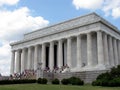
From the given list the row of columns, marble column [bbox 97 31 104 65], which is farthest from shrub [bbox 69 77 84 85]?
the row of columns

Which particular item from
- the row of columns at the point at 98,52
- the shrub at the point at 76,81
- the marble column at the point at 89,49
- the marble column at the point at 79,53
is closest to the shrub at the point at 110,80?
the shrub at the point at 76,81

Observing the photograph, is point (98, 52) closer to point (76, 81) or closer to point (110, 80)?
point (76, 81)

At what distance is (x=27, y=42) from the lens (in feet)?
281

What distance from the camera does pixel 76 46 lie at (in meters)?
72.8

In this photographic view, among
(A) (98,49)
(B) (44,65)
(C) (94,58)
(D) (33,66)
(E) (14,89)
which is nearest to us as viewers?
(E) (14,89)

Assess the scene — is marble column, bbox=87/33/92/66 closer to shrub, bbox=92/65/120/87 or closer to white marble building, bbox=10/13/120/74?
white marble building, bbox=10/13/120/74

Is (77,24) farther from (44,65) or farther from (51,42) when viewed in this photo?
(44,65)

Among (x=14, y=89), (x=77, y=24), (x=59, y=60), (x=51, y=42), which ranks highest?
(x=77, y=24)

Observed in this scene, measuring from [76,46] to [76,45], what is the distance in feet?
1.10

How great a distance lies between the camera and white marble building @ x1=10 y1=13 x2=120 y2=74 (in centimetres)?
6456

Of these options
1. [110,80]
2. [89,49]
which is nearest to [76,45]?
[89,49]

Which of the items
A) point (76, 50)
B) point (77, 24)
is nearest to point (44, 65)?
point (76, 50)

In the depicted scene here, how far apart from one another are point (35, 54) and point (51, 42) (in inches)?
341

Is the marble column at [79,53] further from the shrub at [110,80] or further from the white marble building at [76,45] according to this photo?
the shrub at [110,80]
